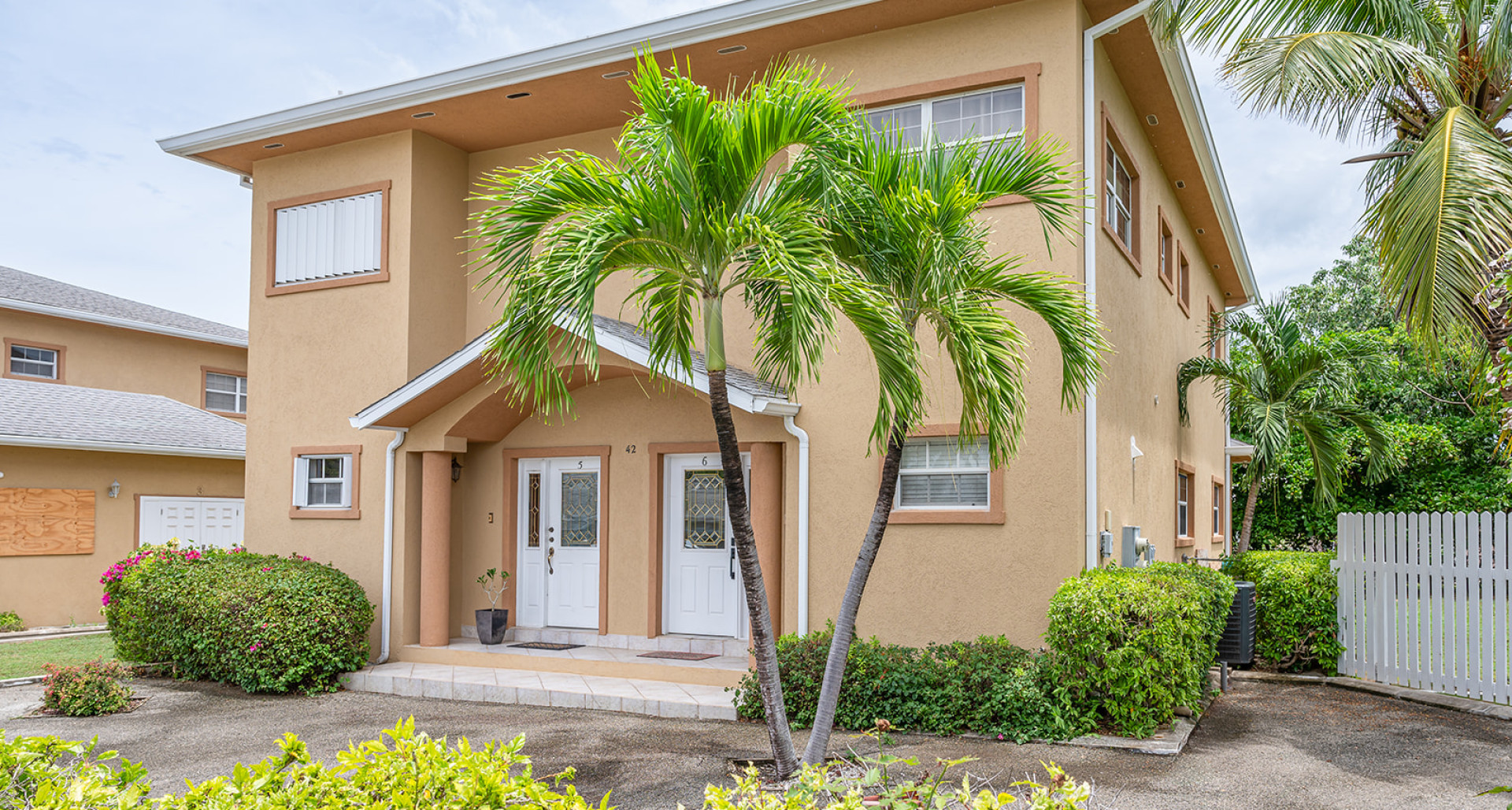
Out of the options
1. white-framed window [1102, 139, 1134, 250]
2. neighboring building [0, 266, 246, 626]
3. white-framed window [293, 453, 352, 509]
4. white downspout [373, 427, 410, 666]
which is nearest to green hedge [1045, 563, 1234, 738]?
white-framed window [1102, 139, 1134, 250]

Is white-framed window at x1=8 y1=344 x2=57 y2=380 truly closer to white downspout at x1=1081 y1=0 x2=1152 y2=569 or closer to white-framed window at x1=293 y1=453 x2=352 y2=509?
white-framed window at x1=293 y1=453 x2=352 y2=509

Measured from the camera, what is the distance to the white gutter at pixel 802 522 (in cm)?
972

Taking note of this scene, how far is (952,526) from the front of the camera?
30.5ft

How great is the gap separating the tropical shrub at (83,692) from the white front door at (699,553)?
522 cm

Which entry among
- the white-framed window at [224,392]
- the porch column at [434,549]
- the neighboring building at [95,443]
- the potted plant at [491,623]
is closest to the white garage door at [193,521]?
the neighboring building at [95,443]

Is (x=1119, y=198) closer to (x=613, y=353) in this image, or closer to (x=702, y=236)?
(x=613, y=353)

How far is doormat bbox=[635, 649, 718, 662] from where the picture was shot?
1081 cm

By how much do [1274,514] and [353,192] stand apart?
1742 cm

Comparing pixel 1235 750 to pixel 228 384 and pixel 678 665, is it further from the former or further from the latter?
pixel 228 384

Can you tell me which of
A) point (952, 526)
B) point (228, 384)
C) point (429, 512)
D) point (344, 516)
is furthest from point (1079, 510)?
point (228, 384)

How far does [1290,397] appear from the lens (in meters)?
13.5

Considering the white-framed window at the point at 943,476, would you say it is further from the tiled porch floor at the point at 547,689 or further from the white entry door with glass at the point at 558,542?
the white entry door with glass at the point at 558,542

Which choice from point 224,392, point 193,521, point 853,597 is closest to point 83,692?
point 853,597

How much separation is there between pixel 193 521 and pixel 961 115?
1513 centimetres
